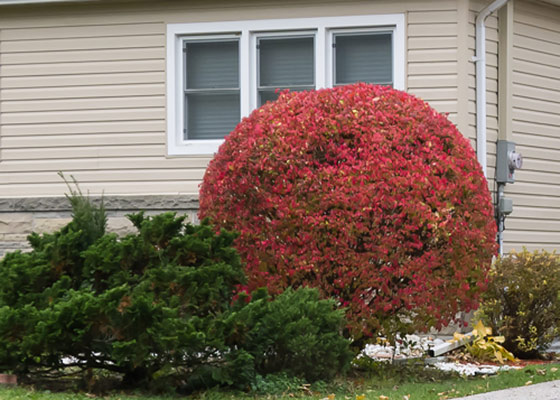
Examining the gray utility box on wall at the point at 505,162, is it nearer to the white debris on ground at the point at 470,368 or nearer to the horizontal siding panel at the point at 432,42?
the horizontal siding panel at the point at 432,42

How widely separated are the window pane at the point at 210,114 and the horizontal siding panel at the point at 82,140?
→ 1.24 ft

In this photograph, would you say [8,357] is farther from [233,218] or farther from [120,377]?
[233,218]

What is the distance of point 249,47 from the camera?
9.98 meters

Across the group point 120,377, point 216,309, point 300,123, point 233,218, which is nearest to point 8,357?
point 120,377

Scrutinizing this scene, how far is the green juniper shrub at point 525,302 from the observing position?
8625 millimetres

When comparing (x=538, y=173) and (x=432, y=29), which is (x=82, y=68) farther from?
(x=538, y=173)

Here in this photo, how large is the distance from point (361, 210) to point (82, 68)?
4888 millimetres

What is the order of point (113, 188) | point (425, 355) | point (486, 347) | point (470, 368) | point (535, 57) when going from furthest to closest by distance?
point (535, 57)
point (113, 188)
point (486, 347)
point (470, 368)
point (425, 355)

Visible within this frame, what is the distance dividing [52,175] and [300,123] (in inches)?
168

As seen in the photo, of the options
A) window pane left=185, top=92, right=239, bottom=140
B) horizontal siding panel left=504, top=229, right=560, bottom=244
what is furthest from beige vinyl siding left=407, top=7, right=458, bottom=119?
window pane left=185, top=92, right=239, bottom=140

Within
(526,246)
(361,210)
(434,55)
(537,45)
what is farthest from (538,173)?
(361,210)

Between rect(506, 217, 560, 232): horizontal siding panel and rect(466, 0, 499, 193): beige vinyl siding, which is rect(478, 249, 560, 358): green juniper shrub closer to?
rect(506, 217, 560, 232): horizontal siding panel

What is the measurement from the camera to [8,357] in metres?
6.21

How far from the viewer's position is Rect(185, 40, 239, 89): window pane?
10148mm
